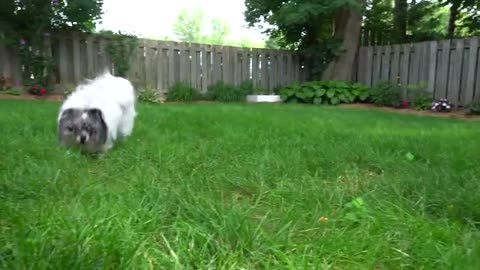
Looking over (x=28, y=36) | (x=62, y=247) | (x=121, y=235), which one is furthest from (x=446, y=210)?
(x=28, y=36)

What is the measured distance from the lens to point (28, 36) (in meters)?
8.70

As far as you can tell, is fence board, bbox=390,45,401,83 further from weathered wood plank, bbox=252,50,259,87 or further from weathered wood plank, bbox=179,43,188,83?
weathered wood plank, bbox=179,43,188,83

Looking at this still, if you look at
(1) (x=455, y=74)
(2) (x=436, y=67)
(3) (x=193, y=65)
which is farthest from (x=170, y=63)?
(1) (x=455, y=74)

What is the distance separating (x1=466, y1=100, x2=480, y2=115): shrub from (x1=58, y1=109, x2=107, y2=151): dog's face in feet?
24.5


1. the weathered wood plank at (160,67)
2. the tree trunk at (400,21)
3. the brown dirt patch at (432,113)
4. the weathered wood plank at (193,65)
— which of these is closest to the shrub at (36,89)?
the weathered wood plank at (160,67)

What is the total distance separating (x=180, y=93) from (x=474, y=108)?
21.3 ft

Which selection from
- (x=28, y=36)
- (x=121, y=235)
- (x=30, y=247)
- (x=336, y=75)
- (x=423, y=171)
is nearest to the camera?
(x=30, y=247)

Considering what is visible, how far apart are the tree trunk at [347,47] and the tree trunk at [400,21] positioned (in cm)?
242

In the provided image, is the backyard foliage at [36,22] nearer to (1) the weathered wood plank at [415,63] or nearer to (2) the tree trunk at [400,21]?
(1) the weathered wood plank at [415,63]

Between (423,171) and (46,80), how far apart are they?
26.8ft

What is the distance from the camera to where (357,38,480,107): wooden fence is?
903cm

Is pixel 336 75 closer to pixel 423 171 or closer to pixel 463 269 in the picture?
pixel 423 171

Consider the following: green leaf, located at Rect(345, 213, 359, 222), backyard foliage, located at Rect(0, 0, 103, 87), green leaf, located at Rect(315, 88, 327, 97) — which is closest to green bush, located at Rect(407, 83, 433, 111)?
green leaf, located at Rect(315, 88, 327, 97)

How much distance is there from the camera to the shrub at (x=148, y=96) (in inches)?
384
